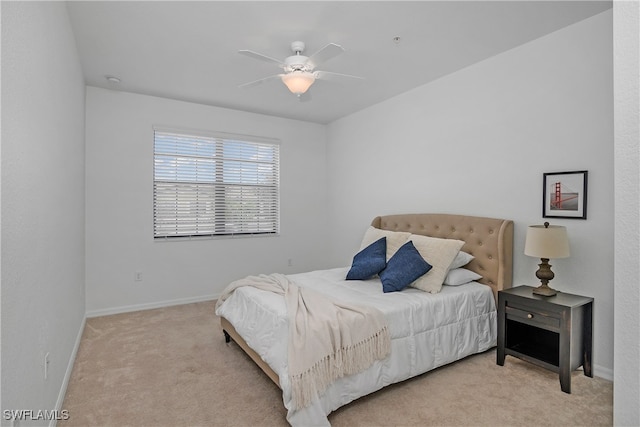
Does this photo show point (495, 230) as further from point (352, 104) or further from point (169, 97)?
point (169, 97)

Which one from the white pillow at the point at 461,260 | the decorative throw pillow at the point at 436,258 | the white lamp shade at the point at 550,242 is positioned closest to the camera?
the white lamp shade at the point at 550,242

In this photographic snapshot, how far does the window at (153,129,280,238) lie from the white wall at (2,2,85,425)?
70.1 inches

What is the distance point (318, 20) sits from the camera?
8.45ft

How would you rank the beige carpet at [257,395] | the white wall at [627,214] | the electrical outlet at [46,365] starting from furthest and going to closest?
1. the beige carpet at [257,395]
2. the electrical outlet at [46,365]
3. the white wall at [627,214]

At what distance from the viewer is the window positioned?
4500mm

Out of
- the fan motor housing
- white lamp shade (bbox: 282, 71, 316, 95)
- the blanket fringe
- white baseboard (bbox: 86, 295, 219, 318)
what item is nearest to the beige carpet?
the blanket fringe

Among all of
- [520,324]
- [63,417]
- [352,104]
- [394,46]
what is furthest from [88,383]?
[352,104]

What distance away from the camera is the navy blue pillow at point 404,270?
9.56ft

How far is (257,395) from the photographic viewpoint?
2.33m

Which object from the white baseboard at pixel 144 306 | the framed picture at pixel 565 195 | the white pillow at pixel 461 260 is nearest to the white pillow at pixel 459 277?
the white pillow at pixel 461 260

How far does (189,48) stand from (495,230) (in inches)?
125

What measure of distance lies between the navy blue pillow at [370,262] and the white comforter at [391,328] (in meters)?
0.09

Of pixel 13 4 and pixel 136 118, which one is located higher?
pixel 136 118

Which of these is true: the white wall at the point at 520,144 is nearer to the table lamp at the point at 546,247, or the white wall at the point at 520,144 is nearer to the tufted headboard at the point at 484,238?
the tufted headboard at the point at 484,238
